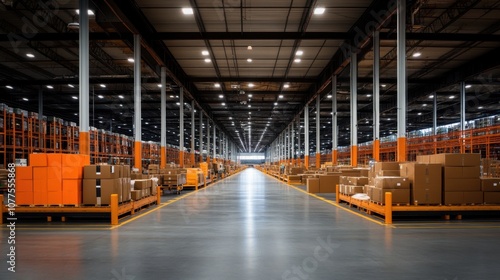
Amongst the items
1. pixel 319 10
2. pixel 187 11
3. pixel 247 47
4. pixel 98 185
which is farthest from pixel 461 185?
pixel 247 47

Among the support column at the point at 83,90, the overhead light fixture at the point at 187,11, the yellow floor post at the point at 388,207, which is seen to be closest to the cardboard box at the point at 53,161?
the support column at the point at 83,90

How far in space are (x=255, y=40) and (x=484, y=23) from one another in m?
10.4

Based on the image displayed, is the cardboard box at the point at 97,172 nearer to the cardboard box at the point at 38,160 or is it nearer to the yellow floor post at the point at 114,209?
the yellow floor post at the point at 114,209

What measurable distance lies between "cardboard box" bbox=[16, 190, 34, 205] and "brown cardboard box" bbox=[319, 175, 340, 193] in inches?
519

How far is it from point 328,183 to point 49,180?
13.3 m

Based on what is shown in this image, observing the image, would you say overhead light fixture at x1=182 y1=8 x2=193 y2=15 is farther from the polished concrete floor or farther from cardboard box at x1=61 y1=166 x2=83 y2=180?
the polished concrete floor

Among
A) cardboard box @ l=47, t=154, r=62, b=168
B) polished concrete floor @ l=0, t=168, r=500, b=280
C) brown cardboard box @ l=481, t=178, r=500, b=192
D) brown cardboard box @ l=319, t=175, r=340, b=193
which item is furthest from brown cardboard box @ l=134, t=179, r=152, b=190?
brown cardboard box @ l=481, t=178, r=500, b=192

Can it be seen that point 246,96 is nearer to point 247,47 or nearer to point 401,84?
point 247,47

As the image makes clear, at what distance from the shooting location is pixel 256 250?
646cm

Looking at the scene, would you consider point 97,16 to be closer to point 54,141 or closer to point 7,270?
point 54,141

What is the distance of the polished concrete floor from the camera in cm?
518

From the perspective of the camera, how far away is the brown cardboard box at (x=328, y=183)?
19.0 m

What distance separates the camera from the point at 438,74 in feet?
82.6

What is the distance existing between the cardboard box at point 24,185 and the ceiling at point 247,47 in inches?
275
